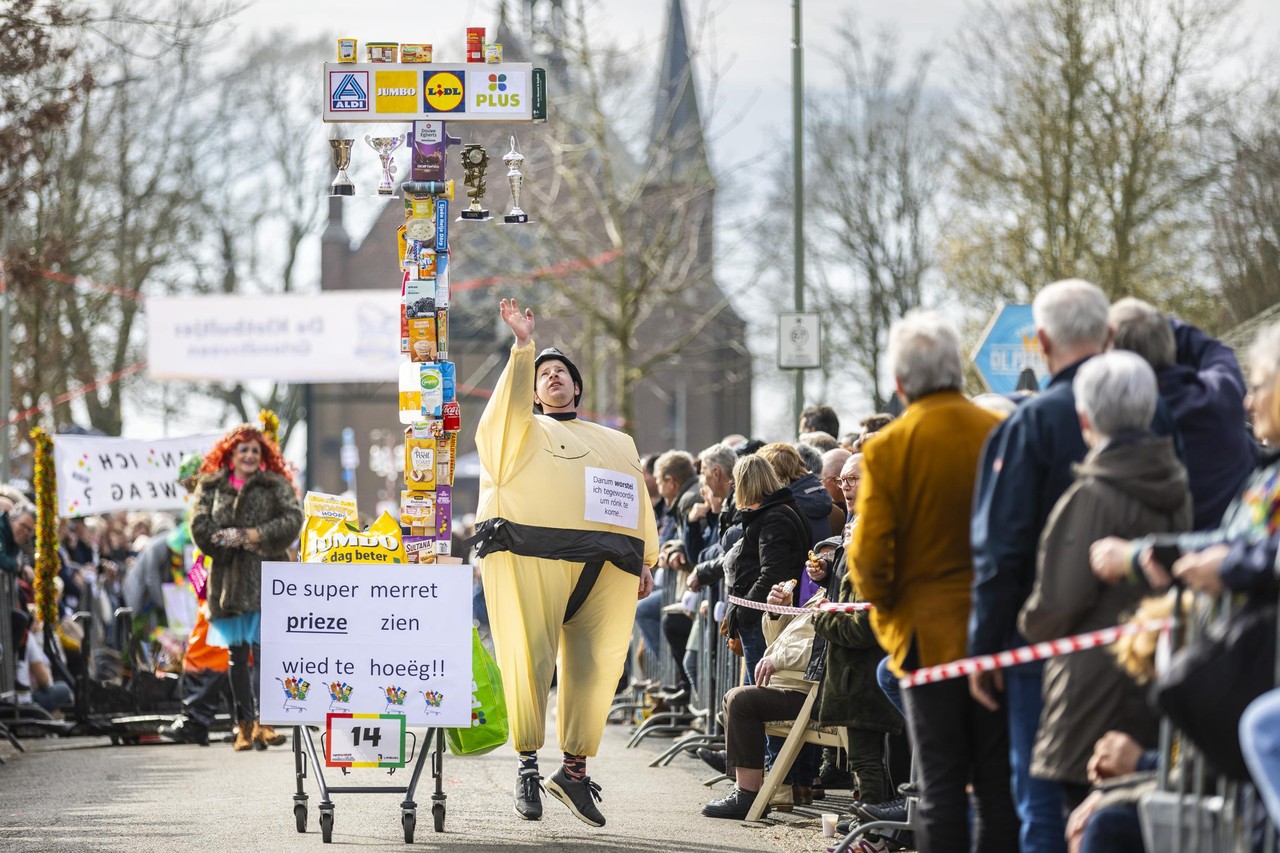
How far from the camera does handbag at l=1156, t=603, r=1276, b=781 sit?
416cm

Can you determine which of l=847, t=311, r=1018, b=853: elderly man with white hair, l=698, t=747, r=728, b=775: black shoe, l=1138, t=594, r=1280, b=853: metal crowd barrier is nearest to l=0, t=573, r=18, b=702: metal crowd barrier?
l=698, t=747, r=728, b=775: black shoe

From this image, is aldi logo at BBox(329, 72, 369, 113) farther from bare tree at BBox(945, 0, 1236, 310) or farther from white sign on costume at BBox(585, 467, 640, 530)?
bare tree at BBox(945, 0, 1236, 310)

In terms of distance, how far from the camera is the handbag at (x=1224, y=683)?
164 inches

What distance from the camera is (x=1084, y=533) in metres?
4.86

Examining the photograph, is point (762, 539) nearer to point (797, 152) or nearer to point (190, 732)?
point (190, 732)

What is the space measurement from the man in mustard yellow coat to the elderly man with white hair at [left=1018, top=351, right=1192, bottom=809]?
3.86m

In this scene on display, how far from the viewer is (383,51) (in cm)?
894

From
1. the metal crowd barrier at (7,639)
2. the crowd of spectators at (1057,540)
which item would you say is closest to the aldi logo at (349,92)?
the crowd of spectators at (1057,540)

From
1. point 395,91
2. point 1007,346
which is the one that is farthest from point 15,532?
point 1007,346

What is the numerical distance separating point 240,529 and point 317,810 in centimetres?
336

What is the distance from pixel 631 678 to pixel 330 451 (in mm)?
52193

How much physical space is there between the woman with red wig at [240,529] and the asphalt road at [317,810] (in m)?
0.81

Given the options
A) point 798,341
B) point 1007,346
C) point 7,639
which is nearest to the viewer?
point 7,639

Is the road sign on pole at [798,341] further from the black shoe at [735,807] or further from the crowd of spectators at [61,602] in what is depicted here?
the black shoe at [735,807]
